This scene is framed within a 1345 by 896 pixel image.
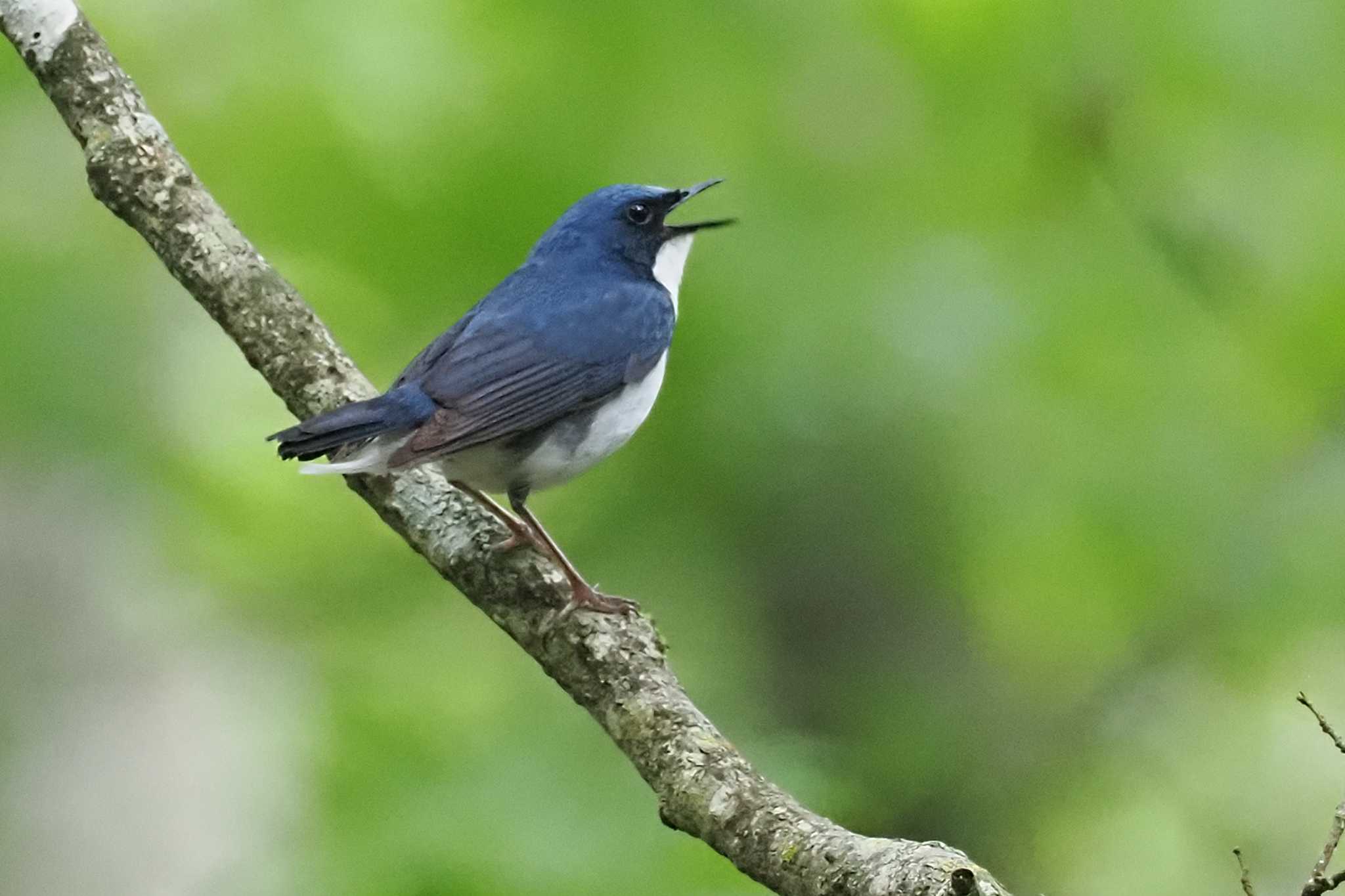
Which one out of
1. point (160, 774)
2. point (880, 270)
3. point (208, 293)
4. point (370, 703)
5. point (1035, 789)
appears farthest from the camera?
point (160, 774)

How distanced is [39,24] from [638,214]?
2.01m

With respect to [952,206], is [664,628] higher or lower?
lower

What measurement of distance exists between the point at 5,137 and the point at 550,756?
3.17 meters

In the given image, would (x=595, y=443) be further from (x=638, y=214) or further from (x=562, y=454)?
(x=638, y=214)

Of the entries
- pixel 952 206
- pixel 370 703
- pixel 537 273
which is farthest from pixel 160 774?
pixel 952 206

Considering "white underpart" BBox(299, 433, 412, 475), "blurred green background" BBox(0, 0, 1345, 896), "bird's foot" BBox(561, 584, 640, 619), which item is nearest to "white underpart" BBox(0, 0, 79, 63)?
"blurred green background" BBox(0, 0, 1345, 896)

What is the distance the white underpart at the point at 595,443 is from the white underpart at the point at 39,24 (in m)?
1.78

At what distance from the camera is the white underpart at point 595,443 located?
4.16 metres

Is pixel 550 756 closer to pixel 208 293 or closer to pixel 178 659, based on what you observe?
pixel 208 293

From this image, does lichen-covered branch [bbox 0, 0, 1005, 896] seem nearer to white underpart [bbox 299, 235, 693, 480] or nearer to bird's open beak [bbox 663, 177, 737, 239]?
white underpart [bbox 299, 235, 693, 480]

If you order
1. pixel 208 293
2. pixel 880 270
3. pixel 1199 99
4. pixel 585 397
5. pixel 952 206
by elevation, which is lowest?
pixel 208 293

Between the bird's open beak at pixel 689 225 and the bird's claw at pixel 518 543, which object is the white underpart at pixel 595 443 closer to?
the bird's claw at pixel 518 543

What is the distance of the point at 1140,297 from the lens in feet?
17.4

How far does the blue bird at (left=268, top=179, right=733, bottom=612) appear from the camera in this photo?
12.2 feet
